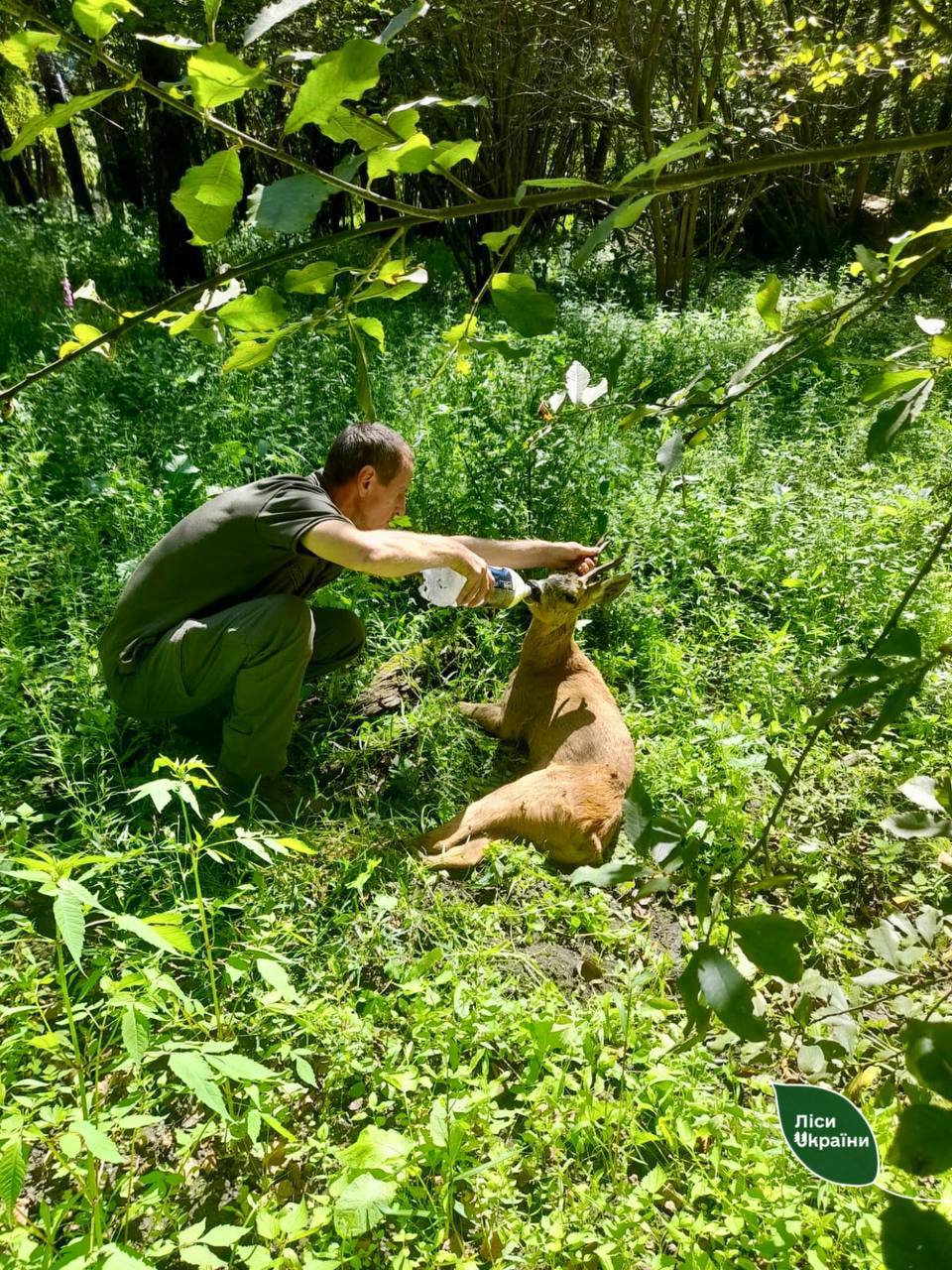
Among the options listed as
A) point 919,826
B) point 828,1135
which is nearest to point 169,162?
point 919,826

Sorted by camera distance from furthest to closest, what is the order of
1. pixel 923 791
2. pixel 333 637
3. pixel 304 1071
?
pixel 333 637, pixel 304 1071, pixel 923 791

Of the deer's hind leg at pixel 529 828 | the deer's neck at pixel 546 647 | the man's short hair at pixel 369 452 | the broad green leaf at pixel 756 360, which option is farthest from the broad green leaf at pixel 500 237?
the deer's neck at pixel 546 647

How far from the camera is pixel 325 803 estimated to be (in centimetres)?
321

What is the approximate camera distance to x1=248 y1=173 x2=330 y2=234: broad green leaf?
0.66m

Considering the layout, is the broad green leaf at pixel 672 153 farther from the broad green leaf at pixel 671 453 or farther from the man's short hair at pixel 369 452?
the man's short hair at pixel 369 452

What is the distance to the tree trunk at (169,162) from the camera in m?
7.23

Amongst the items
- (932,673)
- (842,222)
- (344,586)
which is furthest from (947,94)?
(344,586)

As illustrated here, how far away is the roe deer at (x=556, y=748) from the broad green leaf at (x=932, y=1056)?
245 centimetres

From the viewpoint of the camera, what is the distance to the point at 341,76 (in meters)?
0.60

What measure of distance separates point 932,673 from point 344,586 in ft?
9.37

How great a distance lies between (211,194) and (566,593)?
2.74 meters

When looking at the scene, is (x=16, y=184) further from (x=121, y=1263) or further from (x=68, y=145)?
(x=121, y=1263)

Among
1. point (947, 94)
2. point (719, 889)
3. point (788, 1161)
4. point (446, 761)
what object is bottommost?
point (446, 761)

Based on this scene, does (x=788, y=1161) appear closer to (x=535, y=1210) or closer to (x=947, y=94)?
(x=535, y=1210)
